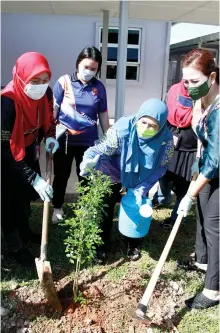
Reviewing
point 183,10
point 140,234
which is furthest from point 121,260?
point 183,10

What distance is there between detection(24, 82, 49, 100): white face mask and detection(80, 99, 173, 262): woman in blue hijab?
0.53 m

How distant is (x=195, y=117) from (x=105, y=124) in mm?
895

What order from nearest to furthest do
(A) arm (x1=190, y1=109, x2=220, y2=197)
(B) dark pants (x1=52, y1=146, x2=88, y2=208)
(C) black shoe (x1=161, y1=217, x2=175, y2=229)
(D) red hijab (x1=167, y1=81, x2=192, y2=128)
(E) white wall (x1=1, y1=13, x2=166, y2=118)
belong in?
(A) arm (x1=190, y1=109, x2=220, y2=197)
(D) red hijab (x1=167, y1=81, x2=192, y2=128)
(B) dark pants (x1=52, y1=146, x2=88, y2=208)
(C) black shoe (x1=161, y1=217, x2=175, y2=229)
(E) white wall (x1=1, y1=13, x2=166, y2=118)

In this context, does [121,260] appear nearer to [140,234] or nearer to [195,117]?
[140,234]

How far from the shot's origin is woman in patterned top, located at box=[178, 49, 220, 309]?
231cm

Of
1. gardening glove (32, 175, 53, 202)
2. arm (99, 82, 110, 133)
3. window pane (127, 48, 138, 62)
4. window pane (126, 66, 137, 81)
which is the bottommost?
gardening glove (32, 175, 53, 202)

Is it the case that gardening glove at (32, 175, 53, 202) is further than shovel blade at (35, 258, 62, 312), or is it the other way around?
gardening glove at (32, 175, 53, 202)

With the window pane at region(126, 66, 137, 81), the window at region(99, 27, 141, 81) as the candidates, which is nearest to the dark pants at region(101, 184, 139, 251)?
the window at region(99, 27, 141, 81)

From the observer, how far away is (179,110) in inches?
130

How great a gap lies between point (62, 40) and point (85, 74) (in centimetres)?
674

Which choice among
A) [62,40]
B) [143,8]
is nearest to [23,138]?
[143,8]

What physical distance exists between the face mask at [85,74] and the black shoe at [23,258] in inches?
59.6

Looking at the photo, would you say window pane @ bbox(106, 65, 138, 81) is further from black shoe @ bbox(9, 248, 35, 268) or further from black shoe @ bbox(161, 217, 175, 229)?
black shoe @ bbox(9, 248, 35, 268)

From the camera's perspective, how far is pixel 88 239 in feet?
7.76
